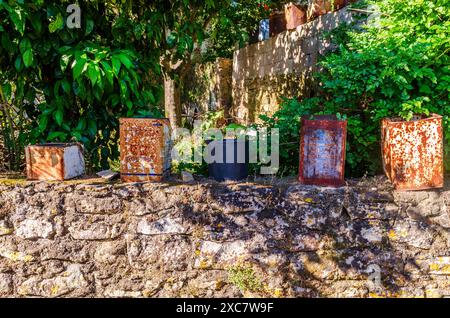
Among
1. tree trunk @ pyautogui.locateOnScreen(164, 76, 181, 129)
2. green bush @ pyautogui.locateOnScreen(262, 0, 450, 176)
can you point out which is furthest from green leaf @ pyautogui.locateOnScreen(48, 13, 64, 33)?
tree trunk @ pyautogui.locateOnScreen(164, 76, 181, 129)

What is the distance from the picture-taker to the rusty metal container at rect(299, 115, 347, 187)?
262cm

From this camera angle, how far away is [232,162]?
2775 millimetres

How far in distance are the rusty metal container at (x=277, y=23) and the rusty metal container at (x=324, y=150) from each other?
9.83 feet

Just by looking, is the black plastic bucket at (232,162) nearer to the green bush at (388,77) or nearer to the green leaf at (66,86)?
the green bush at (388,77)

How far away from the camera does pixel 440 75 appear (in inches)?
106

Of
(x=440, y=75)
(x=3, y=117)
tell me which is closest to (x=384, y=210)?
(x=440, y=75)

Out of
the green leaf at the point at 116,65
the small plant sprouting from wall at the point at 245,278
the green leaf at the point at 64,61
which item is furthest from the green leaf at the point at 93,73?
the small plant sprouting from wall at the point at 245,278

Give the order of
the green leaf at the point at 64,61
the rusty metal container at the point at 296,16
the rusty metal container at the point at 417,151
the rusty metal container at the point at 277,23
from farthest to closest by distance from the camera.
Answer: the rusty metal container at the point at 277,23 < the rusty metal container at the point at 296,16 < the green leaf at the point at 64,61 < the rusty metal container at the point at 417,151

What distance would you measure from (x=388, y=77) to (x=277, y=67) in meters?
2.60

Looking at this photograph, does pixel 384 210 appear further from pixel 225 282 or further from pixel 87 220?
pixel 87 220

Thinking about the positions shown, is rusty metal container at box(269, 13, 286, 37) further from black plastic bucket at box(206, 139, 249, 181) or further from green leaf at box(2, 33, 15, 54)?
green leaf at box(2, 33, 15, 54)

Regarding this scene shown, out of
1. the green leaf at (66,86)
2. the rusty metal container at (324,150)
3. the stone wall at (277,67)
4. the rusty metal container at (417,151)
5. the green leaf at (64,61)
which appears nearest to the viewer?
the rusty metal container at (417,151)

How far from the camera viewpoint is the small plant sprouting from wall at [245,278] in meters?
2.54

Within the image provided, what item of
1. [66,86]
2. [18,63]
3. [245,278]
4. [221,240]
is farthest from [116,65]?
[245,278]
